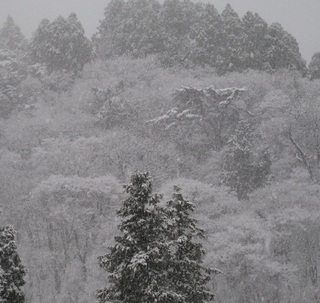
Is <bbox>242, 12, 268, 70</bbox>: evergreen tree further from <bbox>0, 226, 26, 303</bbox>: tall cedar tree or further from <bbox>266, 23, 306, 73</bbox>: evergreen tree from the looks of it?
<bbox>0, 226, 26, 303</bbox>: tall cedar tree

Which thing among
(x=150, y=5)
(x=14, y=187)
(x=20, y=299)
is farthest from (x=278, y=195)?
(x=150, y=5)

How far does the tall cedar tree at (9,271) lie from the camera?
12477 millimetres

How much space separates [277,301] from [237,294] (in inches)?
108

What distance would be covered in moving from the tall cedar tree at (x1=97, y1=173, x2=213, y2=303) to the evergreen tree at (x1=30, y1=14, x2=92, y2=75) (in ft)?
173

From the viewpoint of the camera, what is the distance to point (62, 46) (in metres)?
63.8

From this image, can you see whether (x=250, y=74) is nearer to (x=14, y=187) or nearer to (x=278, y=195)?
(x=278, y=195)

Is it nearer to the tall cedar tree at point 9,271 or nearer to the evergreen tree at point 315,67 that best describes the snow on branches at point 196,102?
the evergreen tree at point 315,67

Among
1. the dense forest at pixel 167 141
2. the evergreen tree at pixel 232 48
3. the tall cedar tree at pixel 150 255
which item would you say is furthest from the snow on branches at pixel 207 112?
the tall cedar tree at pixel 150 255

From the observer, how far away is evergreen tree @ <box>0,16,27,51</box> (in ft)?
261

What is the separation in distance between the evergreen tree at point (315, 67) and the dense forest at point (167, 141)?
148mm

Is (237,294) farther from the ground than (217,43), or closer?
closer

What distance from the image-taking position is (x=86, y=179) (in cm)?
3509

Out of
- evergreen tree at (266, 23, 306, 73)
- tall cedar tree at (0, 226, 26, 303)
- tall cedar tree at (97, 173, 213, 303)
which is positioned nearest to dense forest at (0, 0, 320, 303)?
evergreen tree at (266, 23, 306, 73)

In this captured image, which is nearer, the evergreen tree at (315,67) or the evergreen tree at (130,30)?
the evergreen tree at (315,67)
